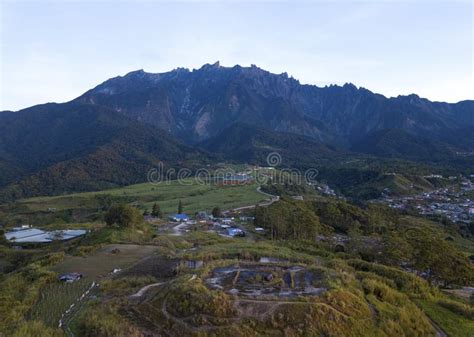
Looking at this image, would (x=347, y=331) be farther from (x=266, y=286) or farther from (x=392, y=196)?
(x=392, y=196)

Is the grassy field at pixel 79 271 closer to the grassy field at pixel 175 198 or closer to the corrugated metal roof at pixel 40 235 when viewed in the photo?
the corrugated metal roof at pixel 40 235

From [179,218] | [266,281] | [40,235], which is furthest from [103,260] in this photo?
[179,218]

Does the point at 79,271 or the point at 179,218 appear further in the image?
the point at 179,218

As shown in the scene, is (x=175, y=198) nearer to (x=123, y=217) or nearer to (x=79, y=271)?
(x=123, y=217)

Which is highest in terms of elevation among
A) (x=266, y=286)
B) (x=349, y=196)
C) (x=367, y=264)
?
(x=266, y=286)

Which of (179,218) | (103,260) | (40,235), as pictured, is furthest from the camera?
(179,218)

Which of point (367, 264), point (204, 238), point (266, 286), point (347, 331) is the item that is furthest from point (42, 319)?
point (204, 238)
